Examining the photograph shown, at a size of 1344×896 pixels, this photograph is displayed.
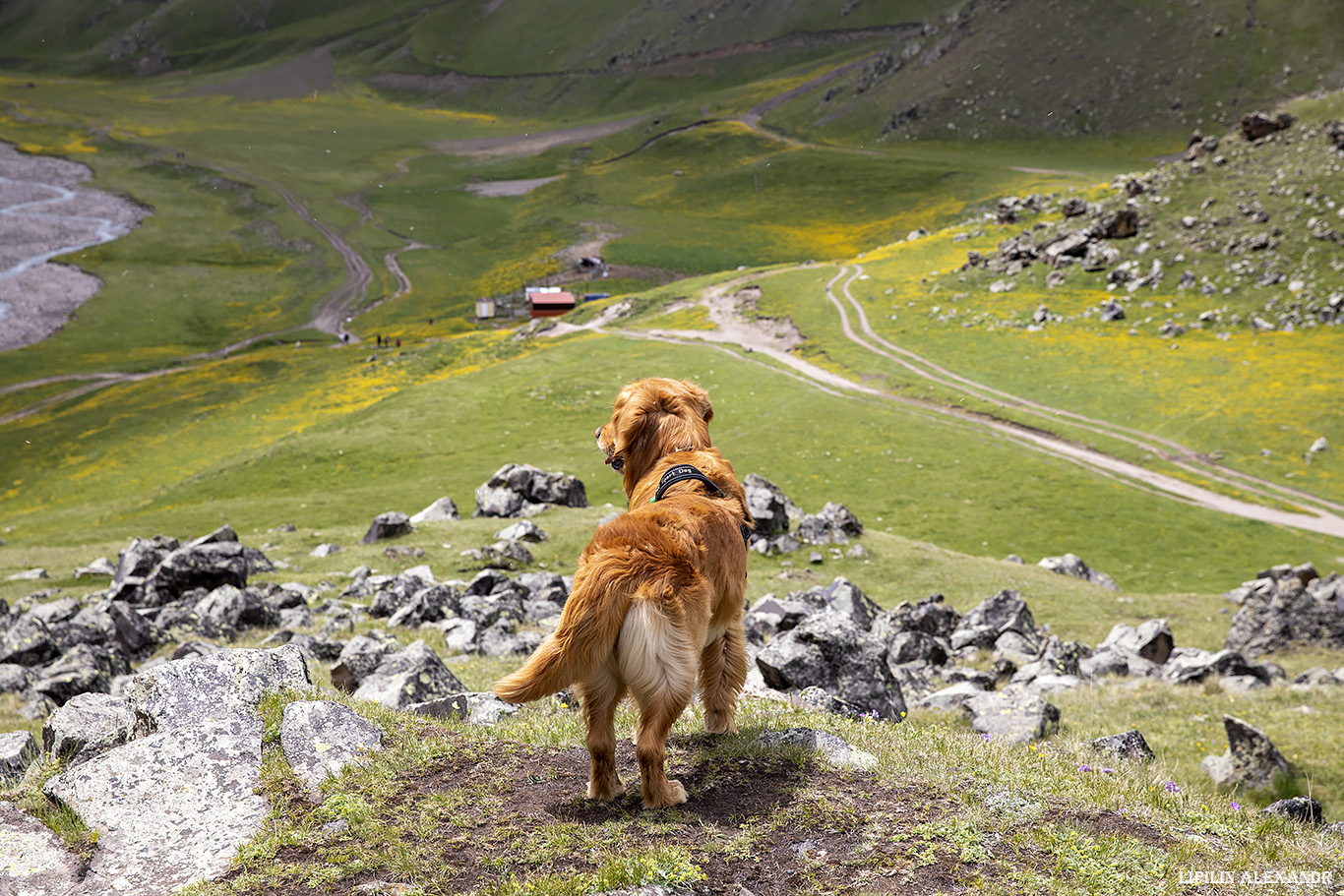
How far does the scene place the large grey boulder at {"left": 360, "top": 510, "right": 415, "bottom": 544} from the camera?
103ft

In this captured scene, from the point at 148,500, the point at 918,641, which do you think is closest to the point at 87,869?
the point at 918,641

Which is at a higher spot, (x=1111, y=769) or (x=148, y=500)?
(x=1111, y=769)

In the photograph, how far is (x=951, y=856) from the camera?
654 centimetres

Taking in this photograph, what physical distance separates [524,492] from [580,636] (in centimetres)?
3079

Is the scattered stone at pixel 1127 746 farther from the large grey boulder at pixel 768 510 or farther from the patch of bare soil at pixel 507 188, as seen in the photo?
the patch of bare soil at pixel 507 188

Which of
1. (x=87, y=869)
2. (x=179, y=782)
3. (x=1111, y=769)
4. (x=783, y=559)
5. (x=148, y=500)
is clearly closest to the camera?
(x=87, y=869)

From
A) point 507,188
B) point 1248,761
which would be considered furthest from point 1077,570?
point 507,188

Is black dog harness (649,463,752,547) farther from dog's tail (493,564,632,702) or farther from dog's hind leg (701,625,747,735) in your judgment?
dog's tail (493,564,632,702)

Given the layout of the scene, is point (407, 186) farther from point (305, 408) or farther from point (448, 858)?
point (448, 858)

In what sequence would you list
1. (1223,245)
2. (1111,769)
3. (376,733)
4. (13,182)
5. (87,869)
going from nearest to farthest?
(87,869) → (376,733) → (1111,769) → (1223,245) → (13,182)

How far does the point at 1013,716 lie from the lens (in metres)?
13.1

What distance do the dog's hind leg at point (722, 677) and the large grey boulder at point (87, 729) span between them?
613cm

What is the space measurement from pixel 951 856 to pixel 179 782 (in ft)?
22.5

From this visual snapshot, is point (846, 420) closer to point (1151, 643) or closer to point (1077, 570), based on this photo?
point (1077, 570)
